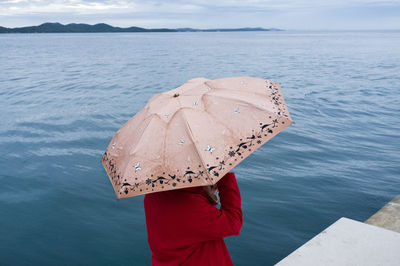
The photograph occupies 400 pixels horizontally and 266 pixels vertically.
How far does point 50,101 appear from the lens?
1706 cm

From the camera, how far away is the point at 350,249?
10.5 ft

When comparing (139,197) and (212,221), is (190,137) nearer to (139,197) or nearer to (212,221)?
(212,221)

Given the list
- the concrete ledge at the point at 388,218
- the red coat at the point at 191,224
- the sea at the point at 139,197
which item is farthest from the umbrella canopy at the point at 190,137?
the sea at the point at 139,197

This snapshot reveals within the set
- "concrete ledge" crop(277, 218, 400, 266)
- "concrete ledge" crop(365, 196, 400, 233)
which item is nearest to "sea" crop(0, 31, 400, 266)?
"concrete ledge" crop(365, 196, 400, 233)

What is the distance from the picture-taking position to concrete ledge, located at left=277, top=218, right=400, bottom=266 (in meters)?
3.05

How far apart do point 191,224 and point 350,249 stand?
6.85 feet

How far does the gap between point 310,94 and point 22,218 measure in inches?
601

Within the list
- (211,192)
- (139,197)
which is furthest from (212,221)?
(139,197)

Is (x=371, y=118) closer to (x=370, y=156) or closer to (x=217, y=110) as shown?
(x=370, y=156)

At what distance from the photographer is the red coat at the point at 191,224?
1910mm

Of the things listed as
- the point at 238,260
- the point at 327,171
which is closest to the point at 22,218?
the point at 238,260

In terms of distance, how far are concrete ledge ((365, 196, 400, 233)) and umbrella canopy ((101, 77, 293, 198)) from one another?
8.52 ft

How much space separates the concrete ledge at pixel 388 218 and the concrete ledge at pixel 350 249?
29.6 inches

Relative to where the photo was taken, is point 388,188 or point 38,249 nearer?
point 38,249
